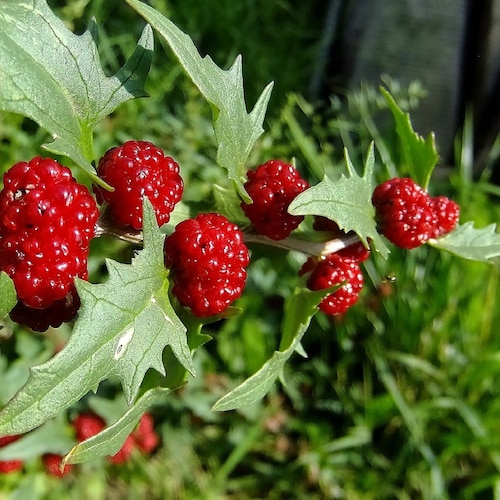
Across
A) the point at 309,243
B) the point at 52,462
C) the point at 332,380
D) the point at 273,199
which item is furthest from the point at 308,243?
the point at 332,380

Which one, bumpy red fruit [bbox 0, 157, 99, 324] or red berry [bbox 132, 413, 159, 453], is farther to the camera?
red berry [bbox 132, 413, 159, 453]

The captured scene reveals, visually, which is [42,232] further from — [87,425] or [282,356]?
[87,425]

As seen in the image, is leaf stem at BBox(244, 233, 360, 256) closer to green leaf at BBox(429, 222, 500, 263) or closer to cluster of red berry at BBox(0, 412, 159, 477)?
green leaf at BBox(429, 222, 500, 263)

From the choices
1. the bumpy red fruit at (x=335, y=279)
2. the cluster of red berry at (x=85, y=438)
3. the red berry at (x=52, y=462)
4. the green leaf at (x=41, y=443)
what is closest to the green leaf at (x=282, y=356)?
the bumpy red fruit at (x=335, y=279)

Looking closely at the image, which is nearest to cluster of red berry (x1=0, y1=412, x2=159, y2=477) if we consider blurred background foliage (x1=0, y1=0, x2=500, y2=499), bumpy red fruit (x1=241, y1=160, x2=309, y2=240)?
blurred background foliage (x1=0, y1=0, x2=500, y2=499)

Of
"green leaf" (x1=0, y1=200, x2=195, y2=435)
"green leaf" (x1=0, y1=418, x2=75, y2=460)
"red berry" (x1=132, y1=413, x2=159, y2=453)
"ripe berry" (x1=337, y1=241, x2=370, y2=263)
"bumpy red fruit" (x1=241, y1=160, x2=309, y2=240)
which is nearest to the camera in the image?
"green leaf" (x1=0, y1=200, x2=195, y2=435)

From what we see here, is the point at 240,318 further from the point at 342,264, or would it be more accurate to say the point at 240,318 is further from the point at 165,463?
the point at 342,264
